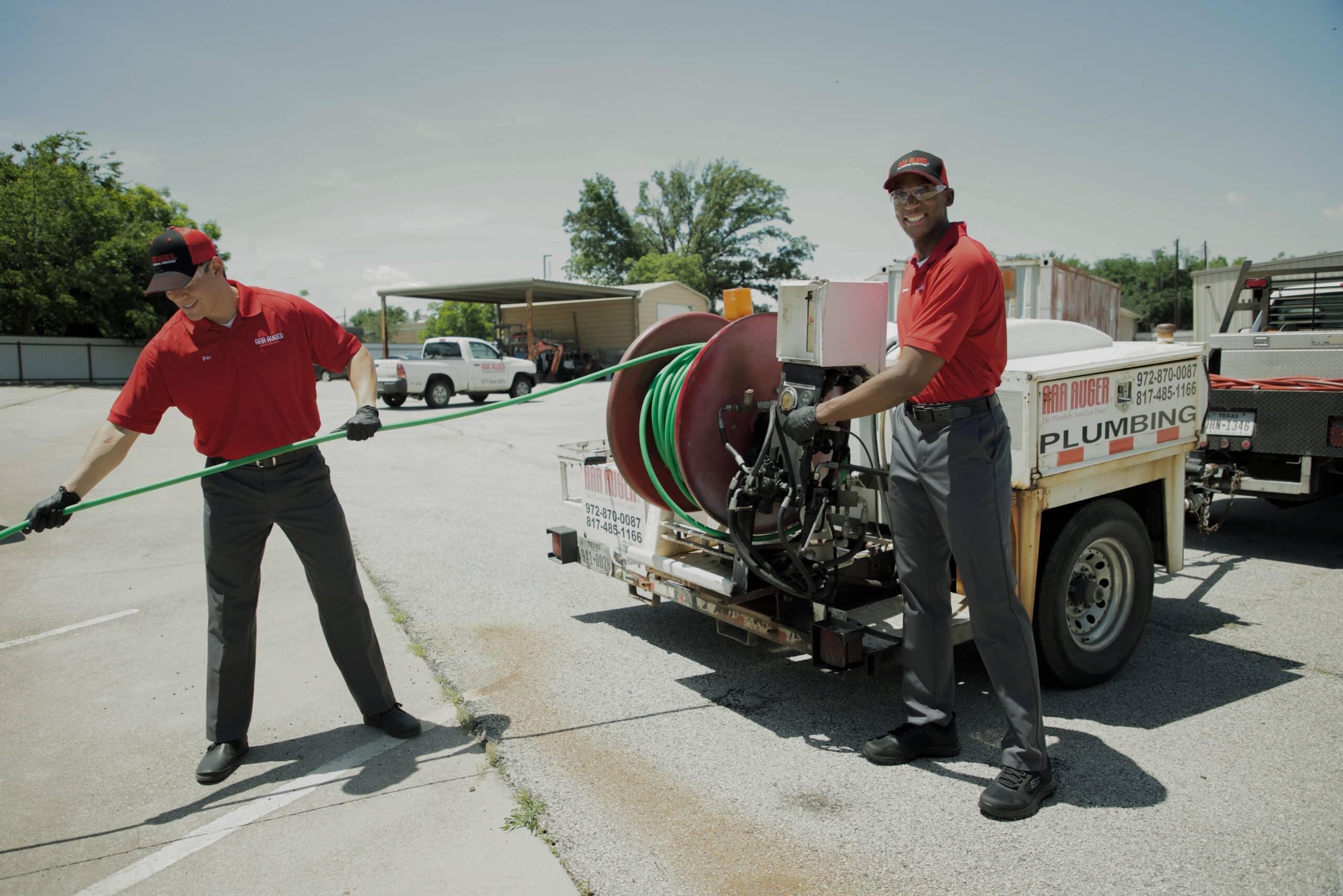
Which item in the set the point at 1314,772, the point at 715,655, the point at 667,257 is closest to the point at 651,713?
the point at 715,655

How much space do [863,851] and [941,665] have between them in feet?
2.93

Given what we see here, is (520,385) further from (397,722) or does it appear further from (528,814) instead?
(528,814)

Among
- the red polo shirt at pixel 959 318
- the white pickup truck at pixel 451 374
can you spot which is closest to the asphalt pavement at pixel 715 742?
the red polo shirt at pixel 959 318

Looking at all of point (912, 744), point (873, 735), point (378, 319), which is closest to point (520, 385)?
point (873, 735)

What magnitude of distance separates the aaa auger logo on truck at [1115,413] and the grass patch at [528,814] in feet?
8.18

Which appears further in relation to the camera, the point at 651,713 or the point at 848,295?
the point at 651,713

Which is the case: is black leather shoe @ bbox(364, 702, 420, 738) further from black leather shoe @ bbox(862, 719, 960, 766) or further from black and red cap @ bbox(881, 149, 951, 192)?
black and red cap @ bbox(881, 149, 951, 192)

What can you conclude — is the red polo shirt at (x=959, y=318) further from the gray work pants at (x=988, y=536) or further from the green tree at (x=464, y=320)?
the green tree at (x=464, y=320)

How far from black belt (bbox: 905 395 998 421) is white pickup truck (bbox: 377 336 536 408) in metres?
19.5

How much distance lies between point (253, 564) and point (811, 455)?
239 centimetres

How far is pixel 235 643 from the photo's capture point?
3742mm

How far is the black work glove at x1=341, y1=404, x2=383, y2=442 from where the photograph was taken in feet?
11.7

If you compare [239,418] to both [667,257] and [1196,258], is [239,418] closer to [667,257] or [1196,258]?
[667,257]

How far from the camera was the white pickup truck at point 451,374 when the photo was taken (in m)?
22.2
